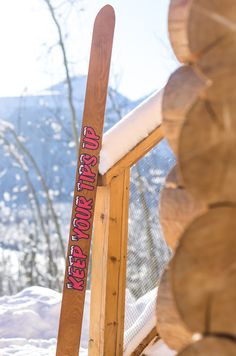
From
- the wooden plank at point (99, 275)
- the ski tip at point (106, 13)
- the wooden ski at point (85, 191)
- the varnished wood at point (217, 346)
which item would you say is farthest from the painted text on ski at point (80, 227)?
the varnished wood at point (217, 346)

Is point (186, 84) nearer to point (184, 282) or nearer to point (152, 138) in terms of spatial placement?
point (184, 282)

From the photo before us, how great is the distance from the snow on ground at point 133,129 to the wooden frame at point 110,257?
5cm

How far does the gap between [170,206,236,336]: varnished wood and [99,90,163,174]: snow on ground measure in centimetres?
200

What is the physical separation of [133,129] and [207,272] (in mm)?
2048

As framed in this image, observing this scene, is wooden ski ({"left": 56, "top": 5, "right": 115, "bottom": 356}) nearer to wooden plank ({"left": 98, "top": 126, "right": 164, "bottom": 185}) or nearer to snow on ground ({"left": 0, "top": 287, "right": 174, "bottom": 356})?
wooden plank ({"left": 98, "top": 126, "right": 164, "bottom": 185})

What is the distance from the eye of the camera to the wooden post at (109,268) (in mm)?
3469

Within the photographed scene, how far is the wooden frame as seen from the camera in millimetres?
3465

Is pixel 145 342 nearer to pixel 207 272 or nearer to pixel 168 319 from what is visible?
pixel 168 319

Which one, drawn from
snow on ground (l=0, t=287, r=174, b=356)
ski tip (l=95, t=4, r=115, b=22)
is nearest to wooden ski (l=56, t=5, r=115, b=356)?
ski tip (l=95, t=4, r=115, b=22)

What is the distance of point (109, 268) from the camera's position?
348 centimetres

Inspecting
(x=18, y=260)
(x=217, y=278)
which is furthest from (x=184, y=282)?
(x=18, y=260)

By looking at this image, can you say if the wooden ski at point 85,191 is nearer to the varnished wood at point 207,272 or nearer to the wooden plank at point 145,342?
the wooden plank at point 145,342

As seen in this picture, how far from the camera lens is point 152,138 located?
3.45m

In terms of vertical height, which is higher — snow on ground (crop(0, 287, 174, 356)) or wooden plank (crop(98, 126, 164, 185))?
wooden plank (crop(98, 126, 164, 185))
